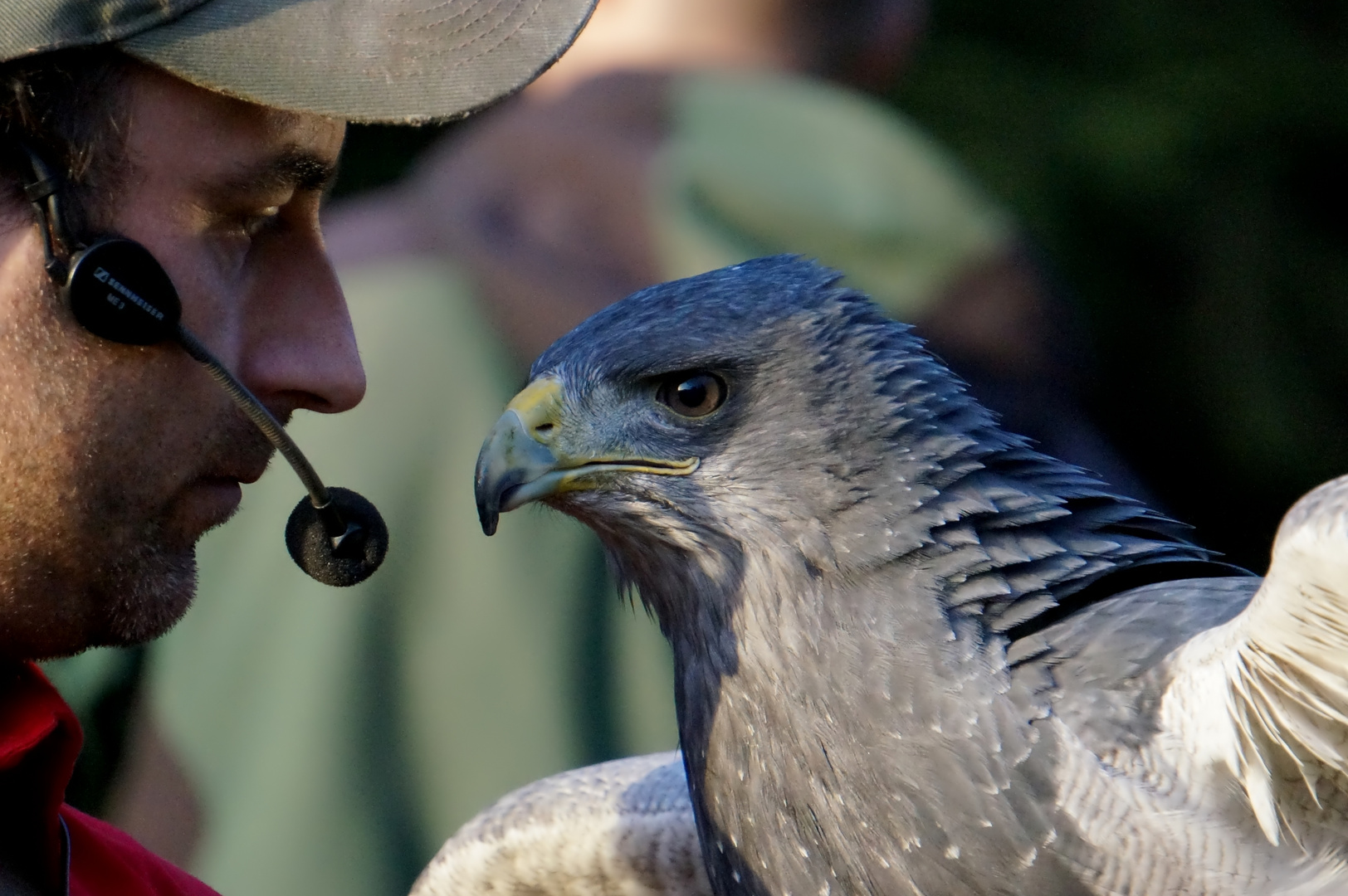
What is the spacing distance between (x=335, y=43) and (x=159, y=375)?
0.44 meters

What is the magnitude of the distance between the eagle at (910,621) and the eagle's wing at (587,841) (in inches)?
1.6

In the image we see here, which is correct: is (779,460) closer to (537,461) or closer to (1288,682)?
(537,461)

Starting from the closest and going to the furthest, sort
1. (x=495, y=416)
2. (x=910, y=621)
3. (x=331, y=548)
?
(x=910, y=621), (x=331, y=548), (x=495, y=416)

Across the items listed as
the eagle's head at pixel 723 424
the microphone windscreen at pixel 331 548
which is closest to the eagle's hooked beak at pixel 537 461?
the eagle's head at pixel 723 424

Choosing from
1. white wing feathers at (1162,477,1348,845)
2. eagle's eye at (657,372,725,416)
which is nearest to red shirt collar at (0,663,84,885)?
eagle's eye at (657,372,725,416)

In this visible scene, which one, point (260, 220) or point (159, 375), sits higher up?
point (260, 220)

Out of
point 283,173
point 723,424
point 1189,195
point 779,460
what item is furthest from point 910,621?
point 1189,195

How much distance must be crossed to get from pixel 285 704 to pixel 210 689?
9.2 inches

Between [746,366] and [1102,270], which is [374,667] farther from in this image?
[1102,270]

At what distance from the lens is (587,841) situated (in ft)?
7.84

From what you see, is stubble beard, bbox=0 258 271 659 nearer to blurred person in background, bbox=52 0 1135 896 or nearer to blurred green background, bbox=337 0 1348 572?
blurred person in background, bbox=52 0 1135 896

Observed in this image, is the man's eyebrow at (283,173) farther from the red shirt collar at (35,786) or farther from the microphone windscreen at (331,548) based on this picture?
the red shirt collar at (35,786)

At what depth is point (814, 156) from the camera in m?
4.17

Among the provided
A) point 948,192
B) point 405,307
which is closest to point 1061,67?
point 948,192
